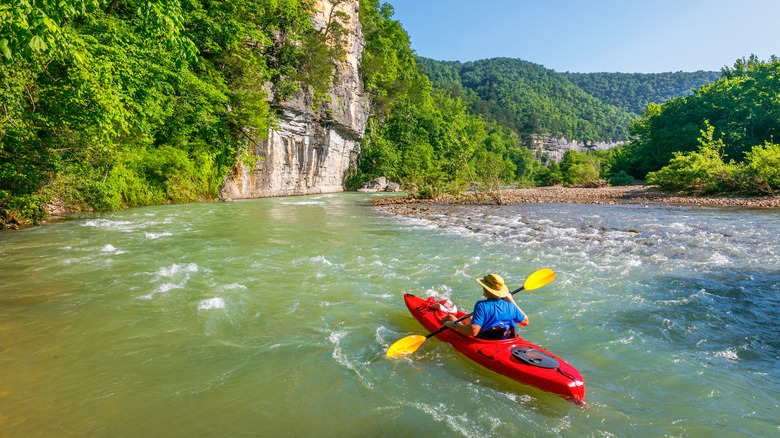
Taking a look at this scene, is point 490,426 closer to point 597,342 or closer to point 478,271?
point 597,342

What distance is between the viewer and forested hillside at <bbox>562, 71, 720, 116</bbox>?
156850mm

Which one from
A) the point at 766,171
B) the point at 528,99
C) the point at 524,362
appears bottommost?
the point at 524,362

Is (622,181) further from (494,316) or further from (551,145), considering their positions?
(551,145)

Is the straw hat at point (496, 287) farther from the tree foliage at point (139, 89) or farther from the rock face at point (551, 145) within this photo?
the rock face at point (551, 145)

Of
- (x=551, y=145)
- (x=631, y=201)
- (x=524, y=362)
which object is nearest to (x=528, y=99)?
(x=551, y=145)

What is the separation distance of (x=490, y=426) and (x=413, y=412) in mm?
588

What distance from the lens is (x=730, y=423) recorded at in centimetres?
278

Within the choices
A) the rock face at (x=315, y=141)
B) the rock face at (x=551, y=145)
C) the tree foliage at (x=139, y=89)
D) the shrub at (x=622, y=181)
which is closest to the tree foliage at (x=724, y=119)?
the shrub at (x=622, y=181)

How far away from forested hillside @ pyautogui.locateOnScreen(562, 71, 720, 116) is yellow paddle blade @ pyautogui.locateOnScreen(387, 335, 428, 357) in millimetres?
182434

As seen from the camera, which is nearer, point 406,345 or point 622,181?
point 406,345

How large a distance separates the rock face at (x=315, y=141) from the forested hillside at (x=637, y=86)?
157 m

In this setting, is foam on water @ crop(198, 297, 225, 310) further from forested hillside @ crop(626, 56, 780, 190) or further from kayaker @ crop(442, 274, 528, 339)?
forested hillside @ crop(626, 56, 780, 190)

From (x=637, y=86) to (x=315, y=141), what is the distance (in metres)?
187

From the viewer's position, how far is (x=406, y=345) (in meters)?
3.78
